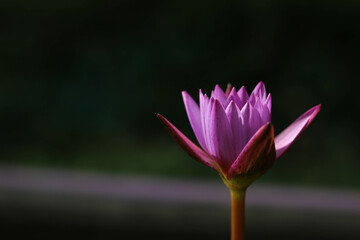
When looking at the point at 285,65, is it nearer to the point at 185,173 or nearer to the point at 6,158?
the point at 185,173

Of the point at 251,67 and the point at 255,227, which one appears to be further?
the point at 251,67

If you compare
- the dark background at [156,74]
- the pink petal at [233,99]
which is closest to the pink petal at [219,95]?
the pink petal at [233,99]

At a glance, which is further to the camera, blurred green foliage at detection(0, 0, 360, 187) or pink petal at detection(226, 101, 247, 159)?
blurred green foliage at detection(0, 0, 360, 187)

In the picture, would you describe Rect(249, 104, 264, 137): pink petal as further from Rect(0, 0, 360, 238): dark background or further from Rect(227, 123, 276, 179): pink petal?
Rect(0, 0, 360, 238): dark background

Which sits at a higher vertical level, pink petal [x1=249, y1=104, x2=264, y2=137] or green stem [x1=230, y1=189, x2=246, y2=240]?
pink petal [x1=249, y1=104, x2=264, y2=137]

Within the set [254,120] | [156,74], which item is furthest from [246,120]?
[156,74]

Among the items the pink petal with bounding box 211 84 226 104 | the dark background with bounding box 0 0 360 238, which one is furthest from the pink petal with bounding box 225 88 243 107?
the dark background with bounding box 0 0 360 238

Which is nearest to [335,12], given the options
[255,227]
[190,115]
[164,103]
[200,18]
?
[200,18]
